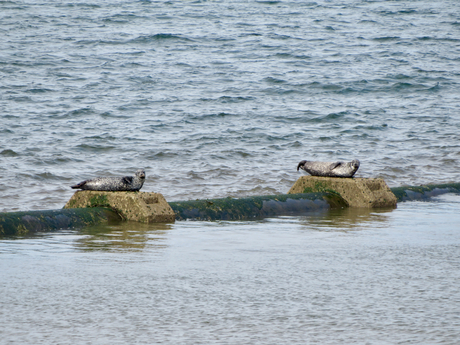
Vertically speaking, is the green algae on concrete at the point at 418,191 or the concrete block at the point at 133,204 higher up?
the concrete block at the point at 133,204

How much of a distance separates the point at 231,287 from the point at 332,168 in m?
4.95

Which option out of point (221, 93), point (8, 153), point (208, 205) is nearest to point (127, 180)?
point (208, 205)

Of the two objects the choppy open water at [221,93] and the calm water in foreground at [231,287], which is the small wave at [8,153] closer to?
the choppy open water at [221,93]

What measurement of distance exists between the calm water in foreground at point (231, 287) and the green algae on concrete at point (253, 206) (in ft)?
→ 3.09

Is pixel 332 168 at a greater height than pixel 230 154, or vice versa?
pixel 332 168

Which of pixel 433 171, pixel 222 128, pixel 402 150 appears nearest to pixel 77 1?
pixel 222 128

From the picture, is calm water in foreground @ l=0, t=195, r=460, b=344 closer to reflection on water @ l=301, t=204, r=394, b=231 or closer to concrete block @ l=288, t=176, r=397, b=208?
reflection on water @ l=301, t=204, r=394, b=231

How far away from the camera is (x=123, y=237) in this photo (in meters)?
5.84

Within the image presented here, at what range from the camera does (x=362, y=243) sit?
5562 mm

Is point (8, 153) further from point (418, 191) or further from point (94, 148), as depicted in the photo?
point (418, 191)

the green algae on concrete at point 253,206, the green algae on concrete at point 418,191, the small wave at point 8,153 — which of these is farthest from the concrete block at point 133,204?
the small wave at point 8,153

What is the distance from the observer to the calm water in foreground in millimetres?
3158

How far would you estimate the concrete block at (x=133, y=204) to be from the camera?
6.83m

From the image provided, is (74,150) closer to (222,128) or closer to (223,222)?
(222,128)
